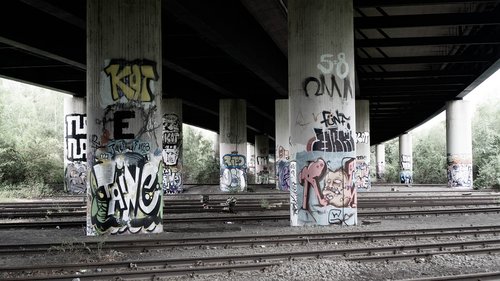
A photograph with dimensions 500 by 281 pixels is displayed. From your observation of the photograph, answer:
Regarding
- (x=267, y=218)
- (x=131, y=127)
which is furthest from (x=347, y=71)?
(x=131, y=127)

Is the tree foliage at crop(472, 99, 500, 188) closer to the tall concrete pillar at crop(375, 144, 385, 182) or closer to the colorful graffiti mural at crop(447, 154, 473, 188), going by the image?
the colorful graffiti mural at crop(447, 154, 473, 188)

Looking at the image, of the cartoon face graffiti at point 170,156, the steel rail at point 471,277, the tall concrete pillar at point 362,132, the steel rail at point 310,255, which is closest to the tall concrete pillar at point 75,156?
the cartoon face graffiti at point 170,156

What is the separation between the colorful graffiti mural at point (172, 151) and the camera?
3447cm

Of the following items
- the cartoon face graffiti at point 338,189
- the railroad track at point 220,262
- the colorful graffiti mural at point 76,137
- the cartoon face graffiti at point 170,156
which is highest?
the colorful graffiti mural at point 76,137

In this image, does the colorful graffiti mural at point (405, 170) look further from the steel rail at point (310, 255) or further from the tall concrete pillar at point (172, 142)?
the steel rail at point (310, 255)

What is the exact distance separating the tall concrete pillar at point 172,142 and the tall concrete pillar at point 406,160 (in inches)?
1374

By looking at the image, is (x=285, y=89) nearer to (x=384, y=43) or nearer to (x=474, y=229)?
(x=384, y=43)

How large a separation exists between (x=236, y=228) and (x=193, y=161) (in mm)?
47640

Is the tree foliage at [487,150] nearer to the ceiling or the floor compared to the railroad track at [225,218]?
nearer to the ceiling

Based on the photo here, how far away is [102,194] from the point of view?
12.8 m

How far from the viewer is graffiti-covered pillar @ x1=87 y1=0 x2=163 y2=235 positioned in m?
12.9

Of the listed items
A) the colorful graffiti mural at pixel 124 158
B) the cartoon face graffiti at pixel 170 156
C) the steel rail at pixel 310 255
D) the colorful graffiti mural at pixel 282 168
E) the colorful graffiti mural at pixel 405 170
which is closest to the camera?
the steel rail at pixel 310 255

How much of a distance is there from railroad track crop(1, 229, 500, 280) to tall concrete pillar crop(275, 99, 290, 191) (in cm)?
2501

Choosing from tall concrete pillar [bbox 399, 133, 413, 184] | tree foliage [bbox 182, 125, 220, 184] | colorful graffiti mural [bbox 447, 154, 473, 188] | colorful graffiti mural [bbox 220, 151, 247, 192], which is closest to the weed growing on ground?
colorful graffiti mural [bbox 220, 151, 247, 192]
